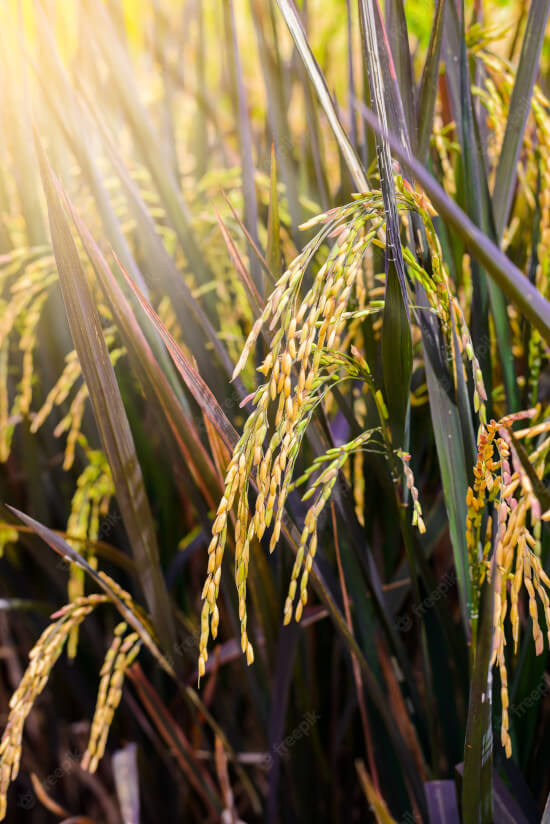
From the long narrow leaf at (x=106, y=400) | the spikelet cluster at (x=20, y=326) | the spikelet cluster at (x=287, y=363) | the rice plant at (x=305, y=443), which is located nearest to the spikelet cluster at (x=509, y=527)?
the rice plant at (x=305, y=443)

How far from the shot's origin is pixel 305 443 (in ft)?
2.65

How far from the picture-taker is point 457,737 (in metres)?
0.78

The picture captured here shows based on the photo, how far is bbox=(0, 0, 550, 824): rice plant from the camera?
0.52 meters

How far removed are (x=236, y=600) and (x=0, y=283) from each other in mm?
773

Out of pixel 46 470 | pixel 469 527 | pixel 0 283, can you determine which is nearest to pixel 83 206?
pixel 0 283

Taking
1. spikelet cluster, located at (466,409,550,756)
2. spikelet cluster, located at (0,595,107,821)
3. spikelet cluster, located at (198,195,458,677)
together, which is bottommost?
spikelet cluster, located at (0,595,107,821)

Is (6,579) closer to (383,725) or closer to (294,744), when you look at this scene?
Result: (294,744)

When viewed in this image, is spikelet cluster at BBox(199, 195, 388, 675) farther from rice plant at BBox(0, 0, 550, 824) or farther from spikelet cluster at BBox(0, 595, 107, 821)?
spikelet cluster at BBox(0, 595, 107, 821)

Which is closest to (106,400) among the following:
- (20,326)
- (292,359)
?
(292,359)

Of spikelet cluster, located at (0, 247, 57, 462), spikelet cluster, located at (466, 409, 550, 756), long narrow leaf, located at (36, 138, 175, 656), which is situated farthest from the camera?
spikelet cluster, located at (0, 247, 57, 462)

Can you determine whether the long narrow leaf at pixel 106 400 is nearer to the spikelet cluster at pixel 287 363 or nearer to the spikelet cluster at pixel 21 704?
the spikelet cluster at pixel 21 704

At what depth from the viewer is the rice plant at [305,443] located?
0.52m

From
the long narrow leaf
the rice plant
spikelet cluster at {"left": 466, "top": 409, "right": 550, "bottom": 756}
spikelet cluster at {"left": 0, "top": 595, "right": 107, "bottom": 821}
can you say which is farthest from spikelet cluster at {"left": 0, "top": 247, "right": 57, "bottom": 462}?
spikelet cluster at {"left": 466, "top": 409, "right": 550, "bottom": 756}

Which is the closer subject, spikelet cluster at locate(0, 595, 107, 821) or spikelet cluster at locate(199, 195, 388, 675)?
spikelet cluster at locate(199, 195, 388, 675)
